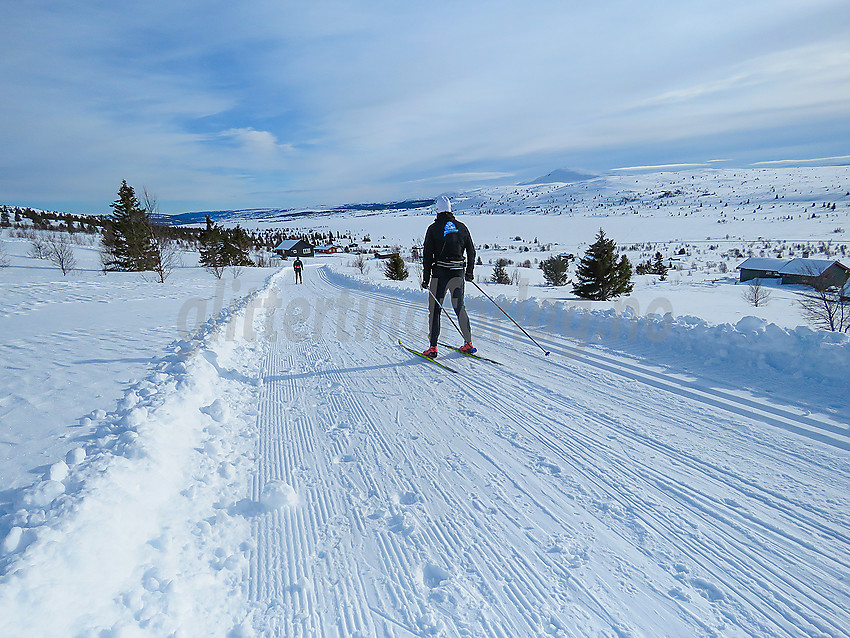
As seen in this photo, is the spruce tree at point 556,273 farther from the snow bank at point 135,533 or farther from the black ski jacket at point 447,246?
the snow bank at point 135,533

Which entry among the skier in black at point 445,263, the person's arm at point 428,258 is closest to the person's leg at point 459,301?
the skier in black at point 445,263

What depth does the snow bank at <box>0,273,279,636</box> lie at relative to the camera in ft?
5.87

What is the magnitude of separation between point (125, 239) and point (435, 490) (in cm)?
3933

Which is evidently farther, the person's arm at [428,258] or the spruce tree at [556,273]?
the spruce tree at [556,273]

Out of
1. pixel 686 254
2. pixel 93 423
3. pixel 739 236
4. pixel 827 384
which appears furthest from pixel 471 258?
pixel 739 236

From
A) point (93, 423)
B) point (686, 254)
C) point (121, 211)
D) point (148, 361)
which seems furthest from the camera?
point (686, 254)

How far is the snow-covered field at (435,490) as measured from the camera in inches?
76.2

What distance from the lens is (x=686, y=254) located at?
59.6 meters

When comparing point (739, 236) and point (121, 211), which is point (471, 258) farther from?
point (739, 236)

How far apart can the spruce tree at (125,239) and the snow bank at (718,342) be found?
33122mm

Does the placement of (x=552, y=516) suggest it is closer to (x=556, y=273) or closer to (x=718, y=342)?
(x=718, y=342)

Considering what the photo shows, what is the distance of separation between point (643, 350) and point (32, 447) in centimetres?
656

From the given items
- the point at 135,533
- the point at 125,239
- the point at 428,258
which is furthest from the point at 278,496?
the point at 125,239

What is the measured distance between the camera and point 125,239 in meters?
33.2
